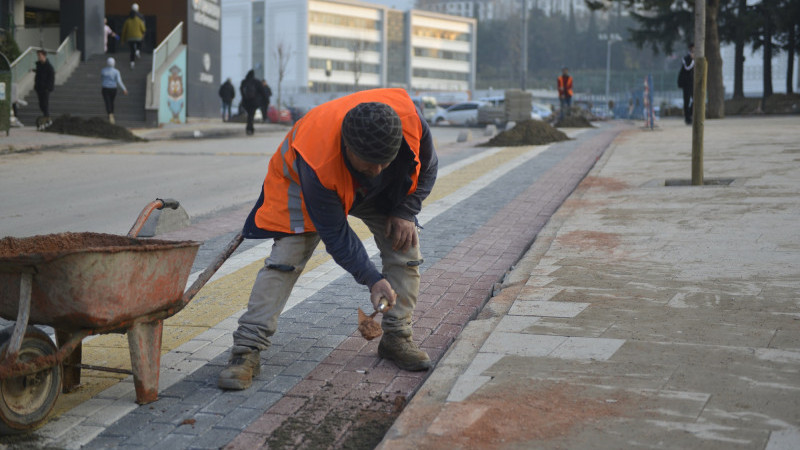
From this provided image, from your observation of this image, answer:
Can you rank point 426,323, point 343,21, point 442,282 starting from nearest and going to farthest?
1. point 426,323
2. point 442,282
3. point 343,21

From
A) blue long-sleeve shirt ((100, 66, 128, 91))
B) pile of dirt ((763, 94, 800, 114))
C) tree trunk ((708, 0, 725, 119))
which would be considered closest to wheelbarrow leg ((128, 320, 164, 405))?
blue long-sleeve shirt ((100, 66, 128, 91))

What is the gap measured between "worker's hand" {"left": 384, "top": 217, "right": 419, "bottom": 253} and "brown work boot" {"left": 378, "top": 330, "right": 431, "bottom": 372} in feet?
1.43

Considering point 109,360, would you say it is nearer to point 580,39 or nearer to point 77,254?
point 77,254

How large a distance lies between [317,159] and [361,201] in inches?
19.3

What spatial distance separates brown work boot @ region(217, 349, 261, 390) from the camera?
13.0 ft

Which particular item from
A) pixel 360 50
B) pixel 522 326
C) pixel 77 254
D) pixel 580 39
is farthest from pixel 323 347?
pixel 580 39

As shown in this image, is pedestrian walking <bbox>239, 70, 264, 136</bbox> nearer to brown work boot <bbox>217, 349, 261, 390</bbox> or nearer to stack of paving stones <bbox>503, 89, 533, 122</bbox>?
stack of paving stones <bbox>503, 89, 533, 122</bbox>

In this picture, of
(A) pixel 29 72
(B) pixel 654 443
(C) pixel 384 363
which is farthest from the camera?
(A) pixel 29 72

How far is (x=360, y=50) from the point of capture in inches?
5182

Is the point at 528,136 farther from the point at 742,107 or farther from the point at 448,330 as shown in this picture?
the point at 742,107

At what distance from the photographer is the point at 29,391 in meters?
3.49

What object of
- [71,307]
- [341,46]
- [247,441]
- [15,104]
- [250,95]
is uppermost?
[341,46]

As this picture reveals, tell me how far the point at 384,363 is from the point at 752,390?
167 cm

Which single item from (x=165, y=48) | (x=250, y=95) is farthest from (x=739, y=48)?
(x=165, y=48)
